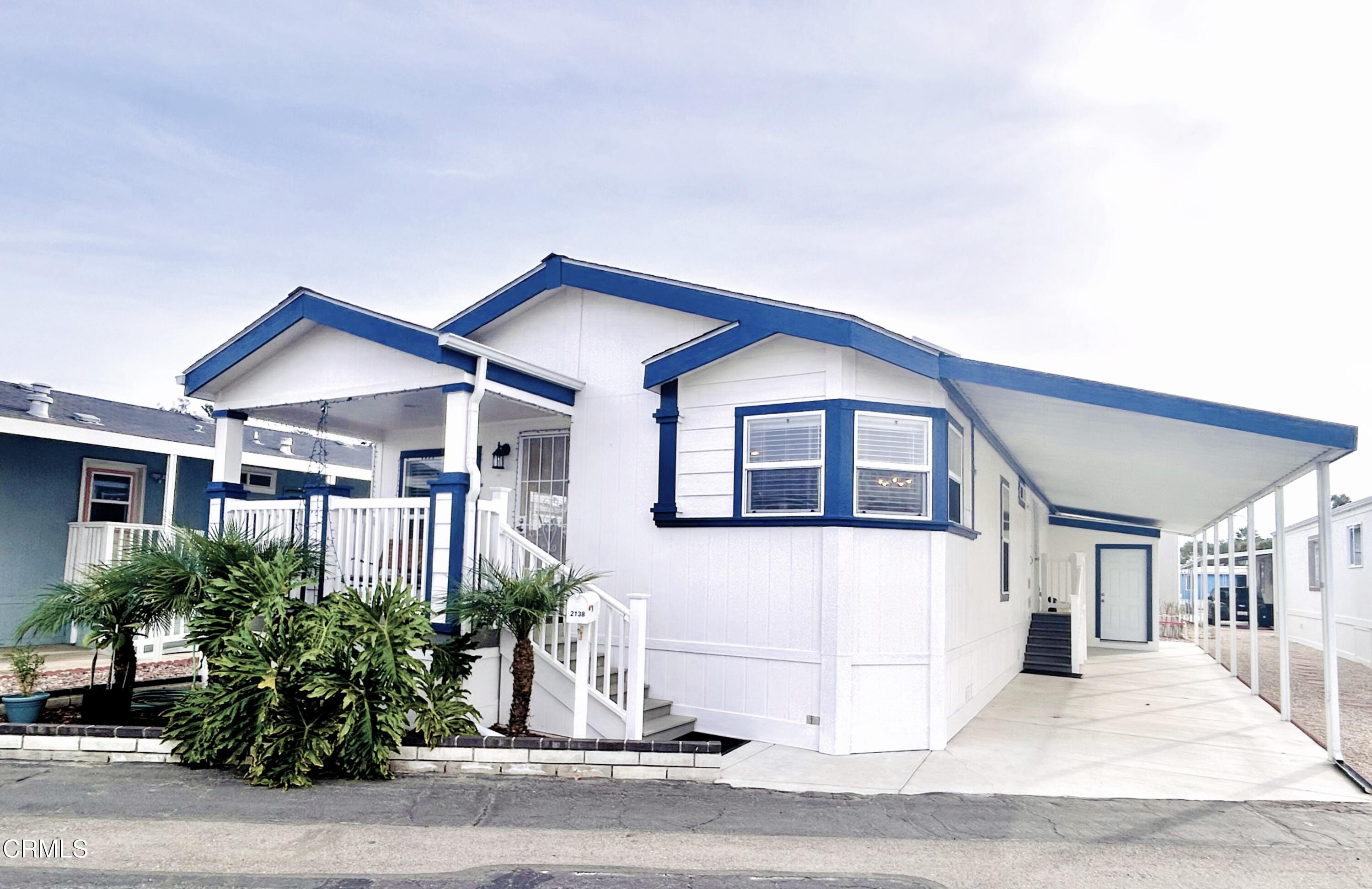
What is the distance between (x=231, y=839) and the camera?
4.57 m

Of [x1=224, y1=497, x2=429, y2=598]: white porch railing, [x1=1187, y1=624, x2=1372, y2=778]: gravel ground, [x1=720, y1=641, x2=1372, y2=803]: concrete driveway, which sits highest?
[x1=224, y1=497, x2=429, y2=598]: white porch railing

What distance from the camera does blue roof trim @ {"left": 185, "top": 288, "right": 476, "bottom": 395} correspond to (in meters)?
7.44

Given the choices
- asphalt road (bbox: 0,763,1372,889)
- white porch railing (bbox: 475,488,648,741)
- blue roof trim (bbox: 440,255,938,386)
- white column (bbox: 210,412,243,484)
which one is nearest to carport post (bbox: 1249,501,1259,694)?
asphalt road (bbox: 0,763,1372,889)

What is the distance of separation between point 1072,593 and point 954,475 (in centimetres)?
953

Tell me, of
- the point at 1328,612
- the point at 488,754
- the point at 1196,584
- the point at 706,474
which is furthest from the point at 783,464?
the point at 1196,584

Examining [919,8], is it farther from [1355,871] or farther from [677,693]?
[1355,871]

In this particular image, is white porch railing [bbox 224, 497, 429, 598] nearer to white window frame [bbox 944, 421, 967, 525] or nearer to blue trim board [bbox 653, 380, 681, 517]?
blue trim board [bbox 653, 380, 681, 517]

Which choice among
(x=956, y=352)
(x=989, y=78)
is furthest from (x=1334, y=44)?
(x=956, y=352)

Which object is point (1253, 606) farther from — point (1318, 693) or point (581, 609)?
point (581, 609)

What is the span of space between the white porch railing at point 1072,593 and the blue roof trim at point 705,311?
8543 millimetres

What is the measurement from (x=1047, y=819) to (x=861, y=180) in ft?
40.4

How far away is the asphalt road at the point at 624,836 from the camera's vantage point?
167 inches

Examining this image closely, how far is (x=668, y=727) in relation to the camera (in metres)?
7.50

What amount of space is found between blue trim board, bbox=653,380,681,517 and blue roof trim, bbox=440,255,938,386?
25 centimetres
